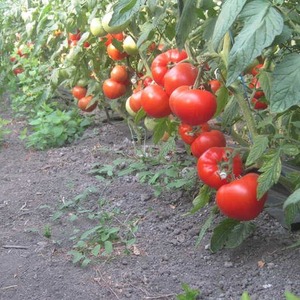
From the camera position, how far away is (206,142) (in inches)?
72.1

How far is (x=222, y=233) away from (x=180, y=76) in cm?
56

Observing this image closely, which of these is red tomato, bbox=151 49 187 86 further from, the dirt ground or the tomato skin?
the dirt ground

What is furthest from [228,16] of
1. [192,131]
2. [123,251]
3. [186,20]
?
[123,251]

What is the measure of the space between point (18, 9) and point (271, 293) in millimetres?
3492

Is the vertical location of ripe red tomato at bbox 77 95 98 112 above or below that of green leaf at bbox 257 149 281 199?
below

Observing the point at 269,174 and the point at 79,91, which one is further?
the point at 79,91

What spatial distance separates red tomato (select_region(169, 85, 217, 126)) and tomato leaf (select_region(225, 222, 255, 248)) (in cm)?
48

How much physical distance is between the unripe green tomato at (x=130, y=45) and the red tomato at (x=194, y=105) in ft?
3.77

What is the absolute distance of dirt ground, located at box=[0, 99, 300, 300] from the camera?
5.98 ft

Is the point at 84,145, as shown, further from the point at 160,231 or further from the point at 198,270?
the point at 198,270

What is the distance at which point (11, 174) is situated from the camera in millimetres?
3182

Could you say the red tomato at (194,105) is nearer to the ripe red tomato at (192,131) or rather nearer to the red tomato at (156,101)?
the red tomato at (156,101)

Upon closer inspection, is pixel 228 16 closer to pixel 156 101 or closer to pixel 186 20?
pixel 186 20

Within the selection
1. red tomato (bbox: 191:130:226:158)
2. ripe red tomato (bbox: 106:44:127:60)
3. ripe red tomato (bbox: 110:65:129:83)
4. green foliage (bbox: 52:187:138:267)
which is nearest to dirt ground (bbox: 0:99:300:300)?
green foliage (bbox: 52:187:138:267)
